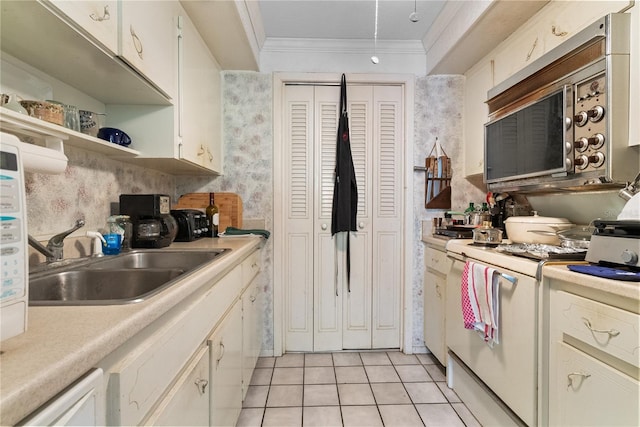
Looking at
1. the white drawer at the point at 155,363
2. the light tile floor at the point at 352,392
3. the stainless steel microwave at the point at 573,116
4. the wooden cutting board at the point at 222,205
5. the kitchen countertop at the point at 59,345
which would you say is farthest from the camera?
the wooden cutting board at the point at 222,205

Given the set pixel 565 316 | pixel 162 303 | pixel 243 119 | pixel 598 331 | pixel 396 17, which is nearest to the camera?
pixel 162 303

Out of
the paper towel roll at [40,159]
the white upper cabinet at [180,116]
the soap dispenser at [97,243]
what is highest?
the white upper cabinet at [180,116]

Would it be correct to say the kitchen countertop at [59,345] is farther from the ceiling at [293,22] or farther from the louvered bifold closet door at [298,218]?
the louvered bifold closet door at [298,218]

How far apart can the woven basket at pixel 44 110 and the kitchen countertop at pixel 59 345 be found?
69cm

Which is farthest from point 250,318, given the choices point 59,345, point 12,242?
point 12,242

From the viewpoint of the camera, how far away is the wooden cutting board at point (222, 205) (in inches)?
94.6

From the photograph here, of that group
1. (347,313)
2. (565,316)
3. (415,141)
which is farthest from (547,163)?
(347,313)

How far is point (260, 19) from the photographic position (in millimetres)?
2174

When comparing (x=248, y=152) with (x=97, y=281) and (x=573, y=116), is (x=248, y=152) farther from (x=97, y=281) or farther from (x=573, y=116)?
(x=573, y=116)

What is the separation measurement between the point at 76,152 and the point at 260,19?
1499 mm

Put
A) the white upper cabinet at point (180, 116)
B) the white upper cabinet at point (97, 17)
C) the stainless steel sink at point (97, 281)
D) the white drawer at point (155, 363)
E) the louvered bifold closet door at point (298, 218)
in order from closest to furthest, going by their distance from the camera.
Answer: the white drawer at point (155, 363)
the white upper cabinet at point (97, 17)
the stainless steel sink at point (97, 281)
the white upper cabinet at point (180, 116)
the louvered bifold closet door at point (298, 218)

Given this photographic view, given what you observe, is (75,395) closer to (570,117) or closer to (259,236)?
(259,236)

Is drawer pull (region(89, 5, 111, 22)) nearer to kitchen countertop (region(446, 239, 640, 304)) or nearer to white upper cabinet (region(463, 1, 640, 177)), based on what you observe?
kitchen countertop (region(446, 239, 640, 304))

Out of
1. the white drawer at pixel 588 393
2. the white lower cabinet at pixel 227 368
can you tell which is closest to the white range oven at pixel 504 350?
the white drawer at pixel 588 393
